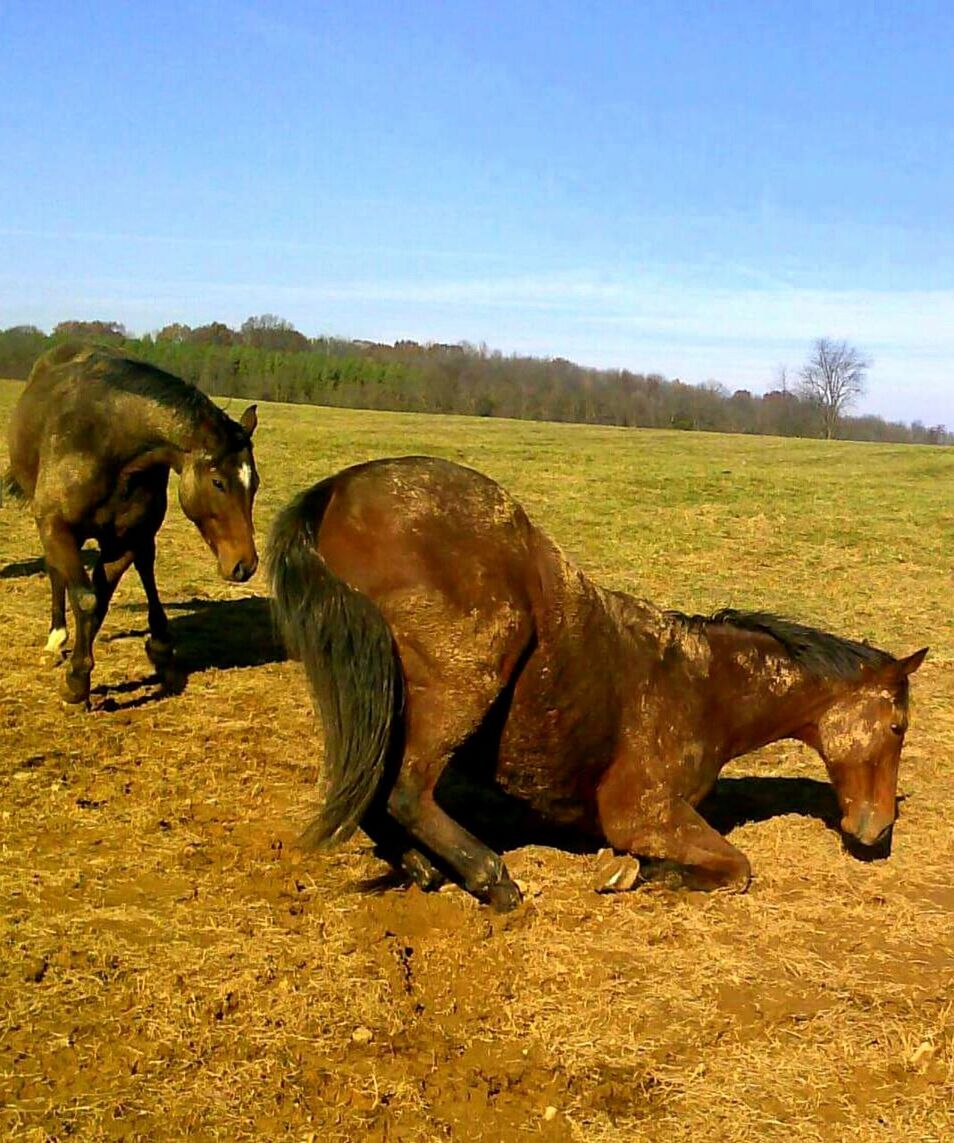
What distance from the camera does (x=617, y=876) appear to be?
4.66m

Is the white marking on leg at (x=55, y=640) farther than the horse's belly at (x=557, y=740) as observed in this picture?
Yes

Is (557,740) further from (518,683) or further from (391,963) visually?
(391,963)

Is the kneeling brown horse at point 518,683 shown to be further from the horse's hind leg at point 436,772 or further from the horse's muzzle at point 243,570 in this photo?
the horse's muzzle at point 243,570

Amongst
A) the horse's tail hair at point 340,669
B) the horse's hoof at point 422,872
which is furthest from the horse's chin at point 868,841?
the horse's tail hair at point 340,669

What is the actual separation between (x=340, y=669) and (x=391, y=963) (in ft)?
3.48

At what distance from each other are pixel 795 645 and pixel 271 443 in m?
17.7

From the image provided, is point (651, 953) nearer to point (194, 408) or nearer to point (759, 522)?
point (194, 408)

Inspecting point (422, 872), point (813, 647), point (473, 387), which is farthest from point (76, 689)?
point (473, 387)

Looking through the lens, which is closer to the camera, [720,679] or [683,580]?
[720,679]

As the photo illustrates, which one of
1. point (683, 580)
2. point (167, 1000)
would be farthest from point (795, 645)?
point (683, 580)

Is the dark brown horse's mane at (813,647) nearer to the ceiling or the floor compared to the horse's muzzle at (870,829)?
nearer to the ceiling

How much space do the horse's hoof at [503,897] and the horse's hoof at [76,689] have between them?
11.0 feet

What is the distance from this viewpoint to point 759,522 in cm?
1641

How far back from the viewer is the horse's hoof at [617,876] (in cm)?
466
